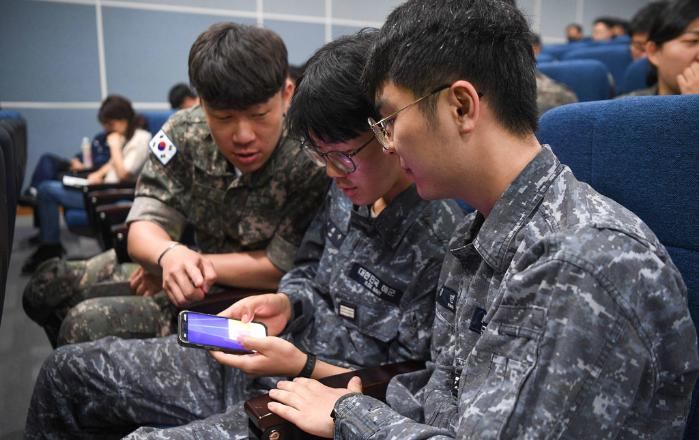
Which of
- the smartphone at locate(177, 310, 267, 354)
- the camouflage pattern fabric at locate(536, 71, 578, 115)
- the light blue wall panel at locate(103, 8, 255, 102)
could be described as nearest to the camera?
the smartphone at locate(177, 310, 267, 354)

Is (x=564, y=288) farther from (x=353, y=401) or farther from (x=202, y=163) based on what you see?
Answer: (x=202, y=163)

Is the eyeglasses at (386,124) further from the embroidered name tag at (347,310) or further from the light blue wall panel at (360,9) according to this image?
the light blue wall panel at (360,9)

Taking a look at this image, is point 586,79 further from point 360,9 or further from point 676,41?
point 360,9

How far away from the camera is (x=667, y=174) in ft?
2.57

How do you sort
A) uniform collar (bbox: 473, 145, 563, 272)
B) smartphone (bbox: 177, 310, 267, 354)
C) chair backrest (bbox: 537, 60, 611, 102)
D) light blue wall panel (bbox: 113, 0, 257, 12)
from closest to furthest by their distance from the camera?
uniform collar (bbox: 473, 145, 563, 272), smartphone (bbox: 177, 310, 267, 354), chair backrest (bbox: 537, 60, 611, 102), light blue wall panel (bbox: 113, 0, 257, 12)

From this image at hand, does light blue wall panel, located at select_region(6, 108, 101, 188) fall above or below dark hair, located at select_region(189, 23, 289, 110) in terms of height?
below

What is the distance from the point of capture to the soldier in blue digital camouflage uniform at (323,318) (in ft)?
3.24

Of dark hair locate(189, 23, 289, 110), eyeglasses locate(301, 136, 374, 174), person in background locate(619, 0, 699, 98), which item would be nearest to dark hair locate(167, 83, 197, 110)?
dark hair locate(189, 23, 289, 110)

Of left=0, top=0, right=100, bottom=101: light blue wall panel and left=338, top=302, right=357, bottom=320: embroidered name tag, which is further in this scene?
left=0, top=0, right=100, bottom=101: light blue wall panel

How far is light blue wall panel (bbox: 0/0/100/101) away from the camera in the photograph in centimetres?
433

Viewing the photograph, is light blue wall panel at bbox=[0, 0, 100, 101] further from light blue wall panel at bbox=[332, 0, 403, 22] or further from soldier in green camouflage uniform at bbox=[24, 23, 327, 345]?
soldier in green camouflage uniform at bbox=[24, 23, 327, 345]

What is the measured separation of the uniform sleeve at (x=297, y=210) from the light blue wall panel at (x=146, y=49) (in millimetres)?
3723

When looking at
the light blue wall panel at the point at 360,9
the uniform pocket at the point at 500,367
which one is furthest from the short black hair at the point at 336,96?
the light blue wall panel at the point at 360,9

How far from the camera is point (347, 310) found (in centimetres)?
111
